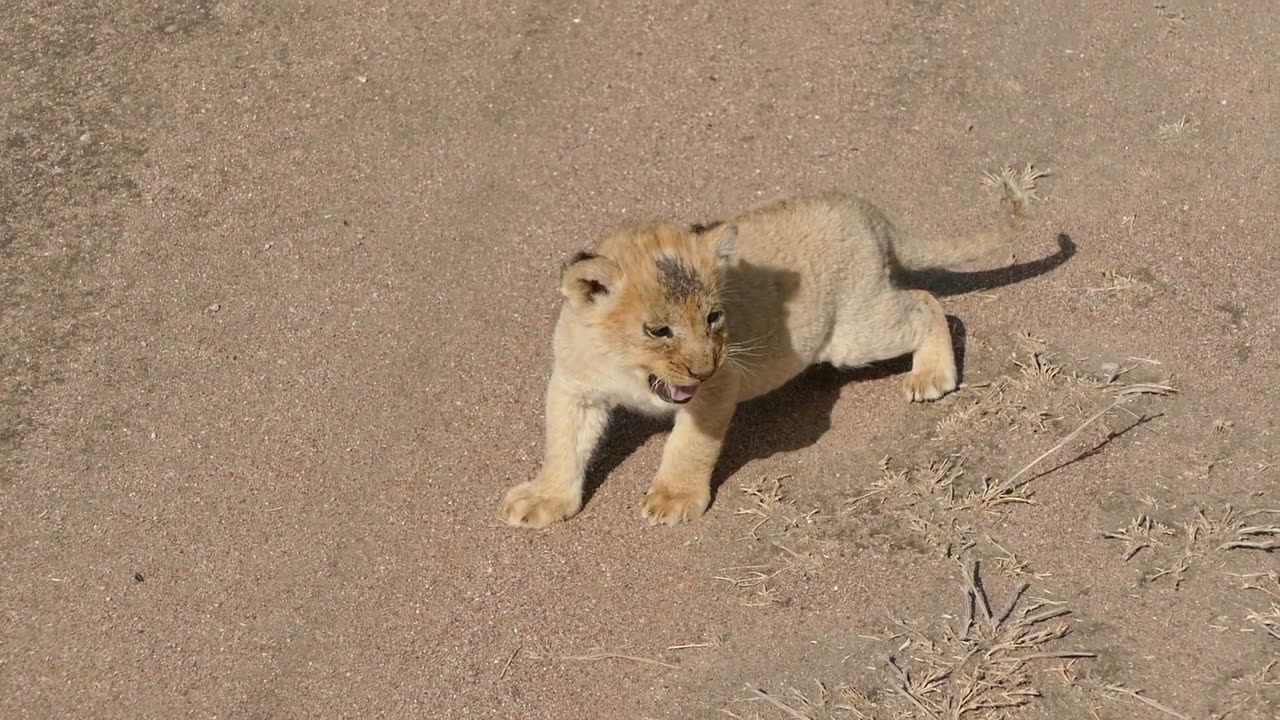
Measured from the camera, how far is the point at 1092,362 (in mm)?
6551

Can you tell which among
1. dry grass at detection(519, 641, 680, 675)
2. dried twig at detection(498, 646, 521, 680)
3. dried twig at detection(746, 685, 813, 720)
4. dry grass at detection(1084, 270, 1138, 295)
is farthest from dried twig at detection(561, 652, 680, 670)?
dry grass at detection(1084, 270, 1138, 295)

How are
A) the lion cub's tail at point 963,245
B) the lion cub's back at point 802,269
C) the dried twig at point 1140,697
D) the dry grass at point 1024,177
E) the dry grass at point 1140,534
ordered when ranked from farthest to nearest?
the dry grass at point 1024,177 < the lion cub's tail at point 963,245 < the lion cub's back at point 802,269 < the dry grass at point 1140,534 < the dried twig at point 1140,697

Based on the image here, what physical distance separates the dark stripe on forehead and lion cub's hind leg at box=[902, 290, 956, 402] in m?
1.79

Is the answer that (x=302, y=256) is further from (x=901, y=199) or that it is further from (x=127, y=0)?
(x=901, y=199)

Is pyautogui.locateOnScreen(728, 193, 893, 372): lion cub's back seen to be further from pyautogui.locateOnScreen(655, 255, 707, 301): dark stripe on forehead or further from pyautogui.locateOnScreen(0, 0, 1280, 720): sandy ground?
pyautogui.locateOnScreen(0, 0, 1280, 720): sandy ground

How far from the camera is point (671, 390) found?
202 inches

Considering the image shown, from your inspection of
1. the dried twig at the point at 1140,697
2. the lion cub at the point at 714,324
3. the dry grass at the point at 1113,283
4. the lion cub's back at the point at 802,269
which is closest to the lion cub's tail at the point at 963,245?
the lion cub at the point at 714,324

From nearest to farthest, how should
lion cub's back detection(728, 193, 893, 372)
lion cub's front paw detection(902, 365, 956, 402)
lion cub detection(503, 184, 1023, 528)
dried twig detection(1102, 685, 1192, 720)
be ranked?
1. dried twig detection(1102, 685, 1192, 720)
2. lion cub detection(503, 184, 1023, 528)
3. lion cub's back detection(728, 193, 893, 372)
4. lion cub's front paw detection(902, 365, 956, 402)

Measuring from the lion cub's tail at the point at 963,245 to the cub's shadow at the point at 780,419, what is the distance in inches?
9.7

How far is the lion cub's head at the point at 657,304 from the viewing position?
498cm

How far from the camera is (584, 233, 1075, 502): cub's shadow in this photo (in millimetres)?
6203

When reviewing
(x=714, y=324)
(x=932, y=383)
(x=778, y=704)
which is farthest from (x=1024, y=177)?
(x=778, y=704)

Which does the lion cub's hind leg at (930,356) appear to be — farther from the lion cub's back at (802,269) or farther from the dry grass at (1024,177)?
the dry grass at (1024,177)

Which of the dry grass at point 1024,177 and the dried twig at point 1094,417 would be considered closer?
the dried twig at point 1094,417
